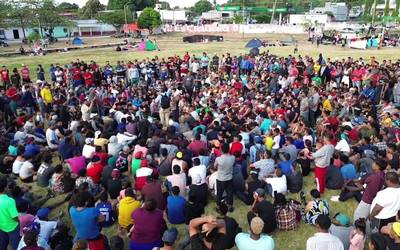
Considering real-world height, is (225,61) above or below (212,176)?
above

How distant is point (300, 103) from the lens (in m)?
13.4

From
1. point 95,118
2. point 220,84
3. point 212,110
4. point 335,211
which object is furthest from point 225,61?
point 335,211

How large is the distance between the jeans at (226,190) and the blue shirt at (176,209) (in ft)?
3.36

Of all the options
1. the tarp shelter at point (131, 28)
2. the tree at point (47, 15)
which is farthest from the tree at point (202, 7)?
the tree at point (47, 15)

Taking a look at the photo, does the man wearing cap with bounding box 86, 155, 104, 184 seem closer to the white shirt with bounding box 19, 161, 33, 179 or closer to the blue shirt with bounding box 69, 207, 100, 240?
the white shirt with bounding box 19, 161, 33, 179

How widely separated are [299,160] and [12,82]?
16.3m

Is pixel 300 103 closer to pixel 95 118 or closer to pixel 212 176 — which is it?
pixel 212 176

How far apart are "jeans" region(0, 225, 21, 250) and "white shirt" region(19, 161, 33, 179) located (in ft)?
10.6

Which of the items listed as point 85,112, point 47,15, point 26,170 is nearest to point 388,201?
point 26,170

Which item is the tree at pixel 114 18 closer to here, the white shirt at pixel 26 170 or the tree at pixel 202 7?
the white shirt at pixel 26 170

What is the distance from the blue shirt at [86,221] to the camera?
19.5 ft

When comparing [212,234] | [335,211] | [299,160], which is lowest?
[335,211]

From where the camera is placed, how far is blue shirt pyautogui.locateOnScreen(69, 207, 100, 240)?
596 centimetres

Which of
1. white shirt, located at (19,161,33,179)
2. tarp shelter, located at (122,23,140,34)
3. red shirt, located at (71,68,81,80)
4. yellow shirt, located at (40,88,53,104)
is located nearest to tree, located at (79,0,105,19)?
tarp shelter, located at (122,23,140,34)
